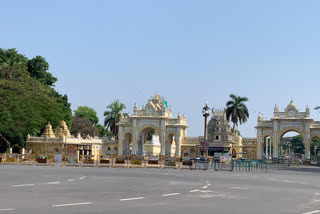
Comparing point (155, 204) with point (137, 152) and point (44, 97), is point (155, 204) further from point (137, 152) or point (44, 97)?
point (137, 152)

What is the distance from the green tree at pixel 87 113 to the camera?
14450 cm

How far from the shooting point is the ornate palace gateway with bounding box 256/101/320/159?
77625 mm

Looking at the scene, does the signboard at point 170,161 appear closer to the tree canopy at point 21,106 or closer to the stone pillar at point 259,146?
the tree canopy at point 21,106

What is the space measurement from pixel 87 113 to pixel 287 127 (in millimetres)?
77078

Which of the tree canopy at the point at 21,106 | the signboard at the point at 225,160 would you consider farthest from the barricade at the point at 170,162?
the tree canopy at the point at 21,106

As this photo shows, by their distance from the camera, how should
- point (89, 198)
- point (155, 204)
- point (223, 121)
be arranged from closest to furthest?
1. point (155, 204)
2. point (89, 198)
3. point (223, 121)

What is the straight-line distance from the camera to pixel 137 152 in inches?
3351

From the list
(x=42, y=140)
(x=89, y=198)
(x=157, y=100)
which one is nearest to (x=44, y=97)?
(x=42, y=140)

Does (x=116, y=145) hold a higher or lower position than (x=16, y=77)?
lower

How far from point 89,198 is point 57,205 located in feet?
7.11

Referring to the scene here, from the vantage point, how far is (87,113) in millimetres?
145000

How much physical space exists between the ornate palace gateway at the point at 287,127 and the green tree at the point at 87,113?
7281 cm

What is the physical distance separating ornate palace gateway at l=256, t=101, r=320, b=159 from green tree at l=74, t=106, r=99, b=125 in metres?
72.8

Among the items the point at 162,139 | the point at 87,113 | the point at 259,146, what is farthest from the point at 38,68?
the point at 87,113
